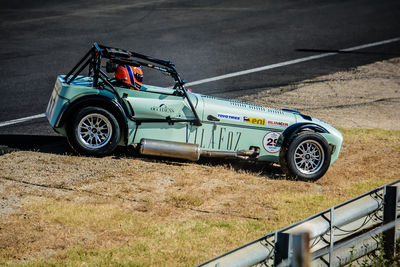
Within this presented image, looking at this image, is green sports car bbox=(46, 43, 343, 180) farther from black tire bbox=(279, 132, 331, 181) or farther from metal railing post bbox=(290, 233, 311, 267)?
metal railing post bbox=(290, 233, 311, 267)

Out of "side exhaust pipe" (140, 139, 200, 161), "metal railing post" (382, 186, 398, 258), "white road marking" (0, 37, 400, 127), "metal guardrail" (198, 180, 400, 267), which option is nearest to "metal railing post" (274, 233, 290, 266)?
"metal guardrail" (198, 180, 400, 267)

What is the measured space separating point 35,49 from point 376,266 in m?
12.3

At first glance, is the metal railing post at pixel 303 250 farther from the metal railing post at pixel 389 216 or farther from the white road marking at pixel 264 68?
the white road marking at pixel 264 68

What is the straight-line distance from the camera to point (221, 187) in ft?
26.3

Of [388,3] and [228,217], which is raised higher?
[388,3]

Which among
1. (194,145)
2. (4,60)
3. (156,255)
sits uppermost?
(4,60)

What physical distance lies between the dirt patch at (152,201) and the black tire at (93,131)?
0.19m

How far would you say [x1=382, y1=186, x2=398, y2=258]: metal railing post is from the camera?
18.6ft

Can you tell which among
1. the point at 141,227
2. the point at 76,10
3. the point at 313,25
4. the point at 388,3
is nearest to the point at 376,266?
the point at 141,227

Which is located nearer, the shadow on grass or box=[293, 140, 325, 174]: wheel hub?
box=[293, 140, 325, 174]: wheel hub

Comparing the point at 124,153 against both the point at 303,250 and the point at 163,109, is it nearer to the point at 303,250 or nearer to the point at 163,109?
the point at 163,109

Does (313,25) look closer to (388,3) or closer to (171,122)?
(388,3)

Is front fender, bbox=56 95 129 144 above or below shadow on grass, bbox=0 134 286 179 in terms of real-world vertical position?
above

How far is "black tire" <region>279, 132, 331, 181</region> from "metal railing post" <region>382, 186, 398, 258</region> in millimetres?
2745
